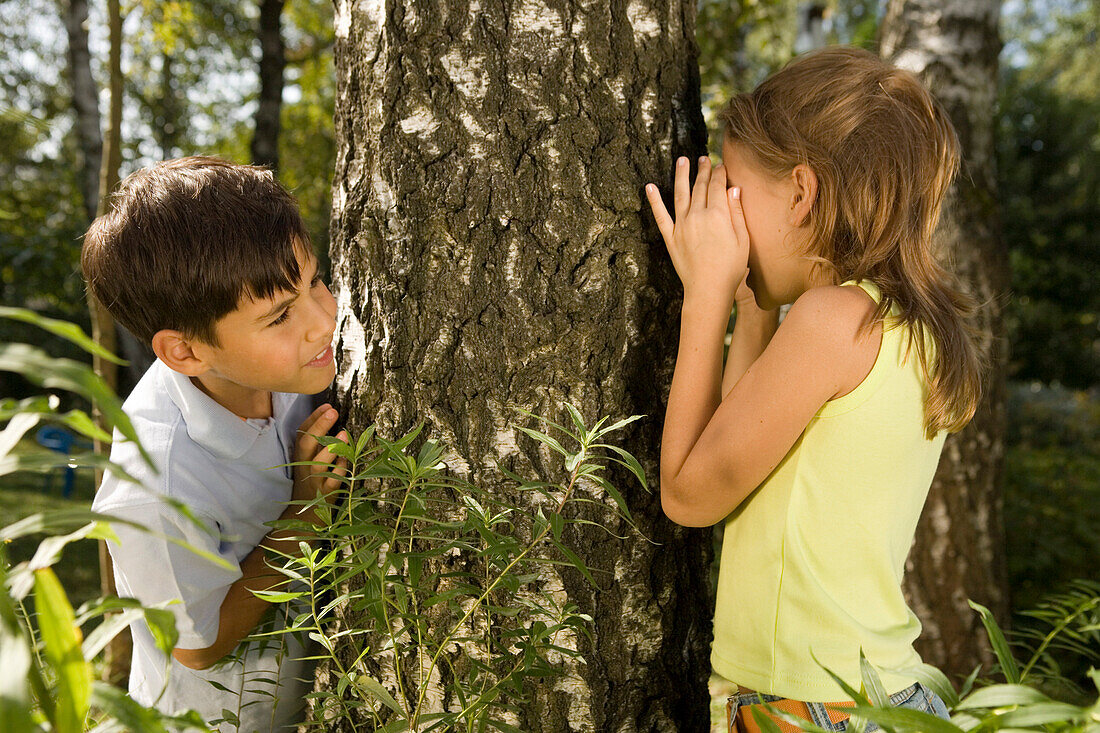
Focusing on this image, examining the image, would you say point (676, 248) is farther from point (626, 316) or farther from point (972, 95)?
point (972, 95)

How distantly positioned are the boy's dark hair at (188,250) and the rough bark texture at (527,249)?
7.2 inches

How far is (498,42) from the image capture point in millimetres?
1593

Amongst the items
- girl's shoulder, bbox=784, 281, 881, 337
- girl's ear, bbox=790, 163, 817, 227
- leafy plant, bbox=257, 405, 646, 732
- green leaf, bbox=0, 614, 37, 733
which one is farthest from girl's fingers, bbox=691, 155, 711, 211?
green leaf, bbox=0, 614, 37, 733

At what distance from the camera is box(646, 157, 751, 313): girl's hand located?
153cm

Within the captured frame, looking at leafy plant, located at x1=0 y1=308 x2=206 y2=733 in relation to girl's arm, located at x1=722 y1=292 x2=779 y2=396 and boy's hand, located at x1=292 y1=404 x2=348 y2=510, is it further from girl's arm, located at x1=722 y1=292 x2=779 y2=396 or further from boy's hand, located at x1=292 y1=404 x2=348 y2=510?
girl's arm, located at x1=722 y1=292 x2=779 y2=396

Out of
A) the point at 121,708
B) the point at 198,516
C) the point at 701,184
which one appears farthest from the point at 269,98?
the point at 121,708

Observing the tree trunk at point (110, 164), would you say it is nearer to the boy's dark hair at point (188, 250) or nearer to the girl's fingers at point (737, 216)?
the boy's dark hair at point (188, 250)

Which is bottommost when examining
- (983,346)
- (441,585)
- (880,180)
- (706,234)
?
(983,346)

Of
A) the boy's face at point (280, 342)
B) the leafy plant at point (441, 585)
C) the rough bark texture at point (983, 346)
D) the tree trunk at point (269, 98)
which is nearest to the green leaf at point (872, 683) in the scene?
the leafy plant at point (441, 585)

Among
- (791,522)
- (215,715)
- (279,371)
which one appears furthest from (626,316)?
(215,715)

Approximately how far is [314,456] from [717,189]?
3.21ft

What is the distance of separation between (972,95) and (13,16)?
54.0ft

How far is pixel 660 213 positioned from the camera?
1.61 m

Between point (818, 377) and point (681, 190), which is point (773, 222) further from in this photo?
point (818, 377)
